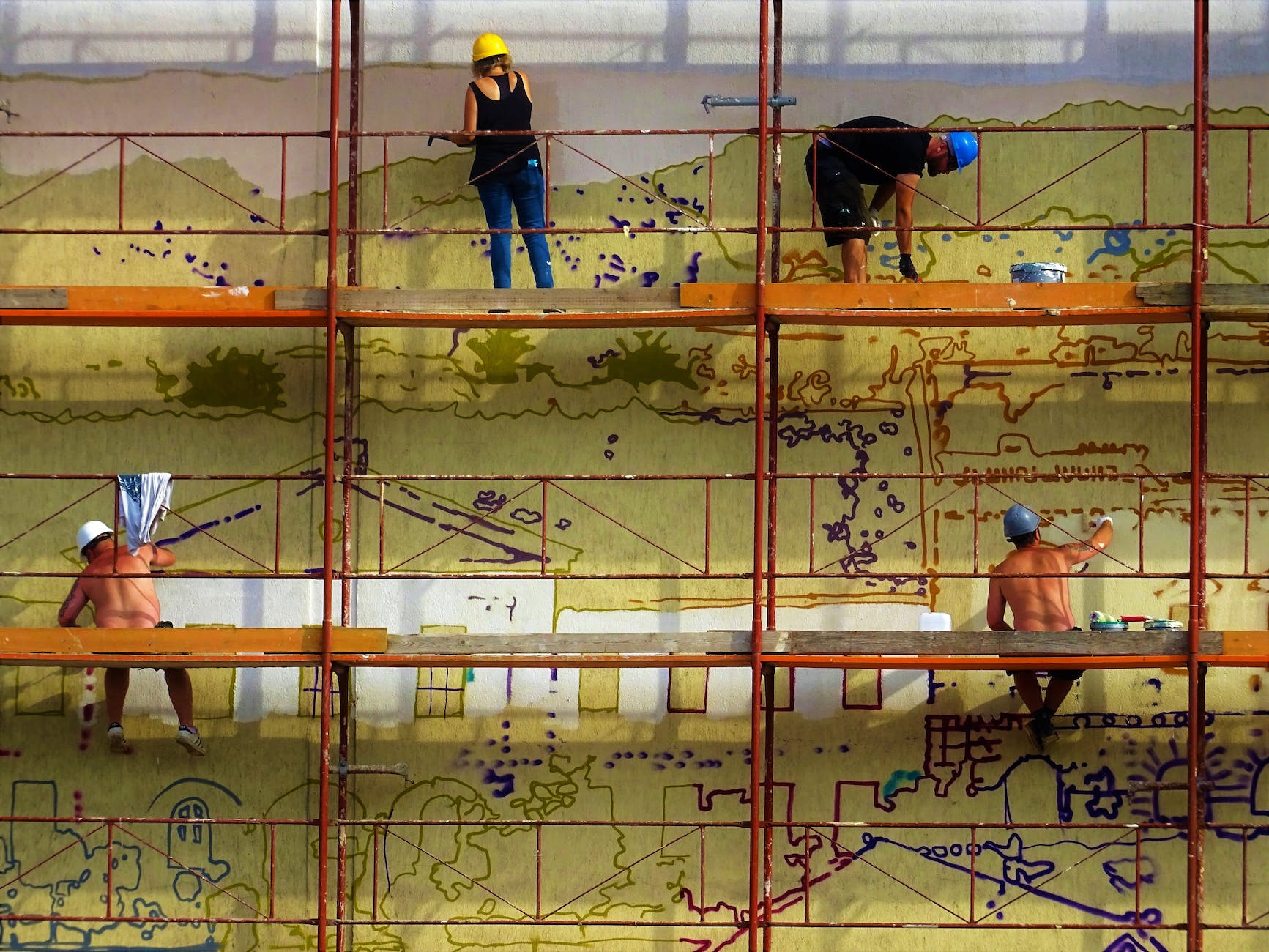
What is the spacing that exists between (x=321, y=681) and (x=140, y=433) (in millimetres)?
2017

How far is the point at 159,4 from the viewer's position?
11.7m

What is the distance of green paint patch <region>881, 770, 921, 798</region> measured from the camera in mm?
11023

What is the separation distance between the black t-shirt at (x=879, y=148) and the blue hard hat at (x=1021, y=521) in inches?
84.5

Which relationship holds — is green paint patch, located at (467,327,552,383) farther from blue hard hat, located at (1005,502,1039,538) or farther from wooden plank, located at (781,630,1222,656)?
blue hard hat, located at (1005,502,1039,538)

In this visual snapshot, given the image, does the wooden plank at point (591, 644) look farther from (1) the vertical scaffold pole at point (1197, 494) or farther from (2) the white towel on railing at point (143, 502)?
(1) the vertical scaffold pole at point (1197, 494)

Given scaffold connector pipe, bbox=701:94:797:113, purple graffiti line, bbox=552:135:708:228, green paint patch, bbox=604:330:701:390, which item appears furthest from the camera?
purple graffiti line, bbox=552:135:708:228

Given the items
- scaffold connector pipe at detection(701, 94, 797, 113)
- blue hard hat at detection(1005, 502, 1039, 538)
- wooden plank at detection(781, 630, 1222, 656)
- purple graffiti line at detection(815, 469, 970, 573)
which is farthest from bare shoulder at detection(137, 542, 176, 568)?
blue hard hat at detection(1005, 502, 1039, 538)

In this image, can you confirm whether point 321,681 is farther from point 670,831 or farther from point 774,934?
point 774,934

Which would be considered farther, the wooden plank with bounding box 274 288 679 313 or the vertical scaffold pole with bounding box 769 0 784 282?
the vertical scaffold pole with bounding box 769 0 784 282

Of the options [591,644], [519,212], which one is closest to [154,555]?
[591,644]

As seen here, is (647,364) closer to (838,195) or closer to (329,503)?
(838,195)

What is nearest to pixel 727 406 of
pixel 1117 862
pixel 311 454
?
pixel 311 454

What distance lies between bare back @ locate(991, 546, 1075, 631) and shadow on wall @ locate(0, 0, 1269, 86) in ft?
10.1

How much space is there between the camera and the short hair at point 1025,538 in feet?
35.2
